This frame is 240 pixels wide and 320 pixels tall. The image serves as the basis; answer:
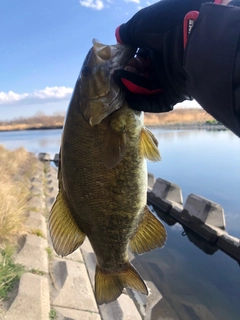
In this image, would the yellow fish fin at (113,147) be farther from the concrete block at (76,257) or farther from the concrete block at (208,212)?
the concrete block at (208,212)

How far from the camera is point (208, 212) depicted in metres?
9.29

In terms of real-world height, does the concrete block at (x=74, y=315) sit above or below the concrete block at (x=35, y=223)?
below

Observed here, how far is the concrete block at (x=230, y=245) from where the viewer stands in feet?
26.2

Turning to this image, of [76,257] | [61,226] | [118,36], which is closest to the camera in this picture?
[118,36]

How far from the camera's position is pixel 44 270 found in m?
5.45

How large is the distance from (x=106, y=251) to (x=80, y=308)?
273 cm

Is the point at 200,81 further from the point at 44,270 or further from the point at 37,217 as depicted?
the point at 37,217

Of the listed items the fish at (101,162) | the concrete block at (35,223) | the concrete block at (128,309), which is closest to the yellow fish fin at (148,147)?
the fish at (101,162)

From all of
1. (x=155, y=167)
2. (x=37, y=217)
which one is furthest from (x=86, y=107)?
(x=155, y=167)

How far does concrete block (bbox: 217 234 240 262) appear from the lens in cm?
799

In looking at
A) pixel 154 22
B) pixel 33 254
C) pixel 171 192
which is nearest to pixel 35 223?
pixel 33 254

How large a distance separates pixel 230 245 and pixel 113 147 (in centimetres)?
711

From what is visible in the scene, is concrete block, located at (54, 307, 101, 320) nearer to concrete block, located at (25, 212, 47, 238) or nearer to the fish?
the fish

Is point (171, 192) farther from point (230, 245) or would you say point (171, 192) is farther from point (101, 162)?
point (101, 162)
